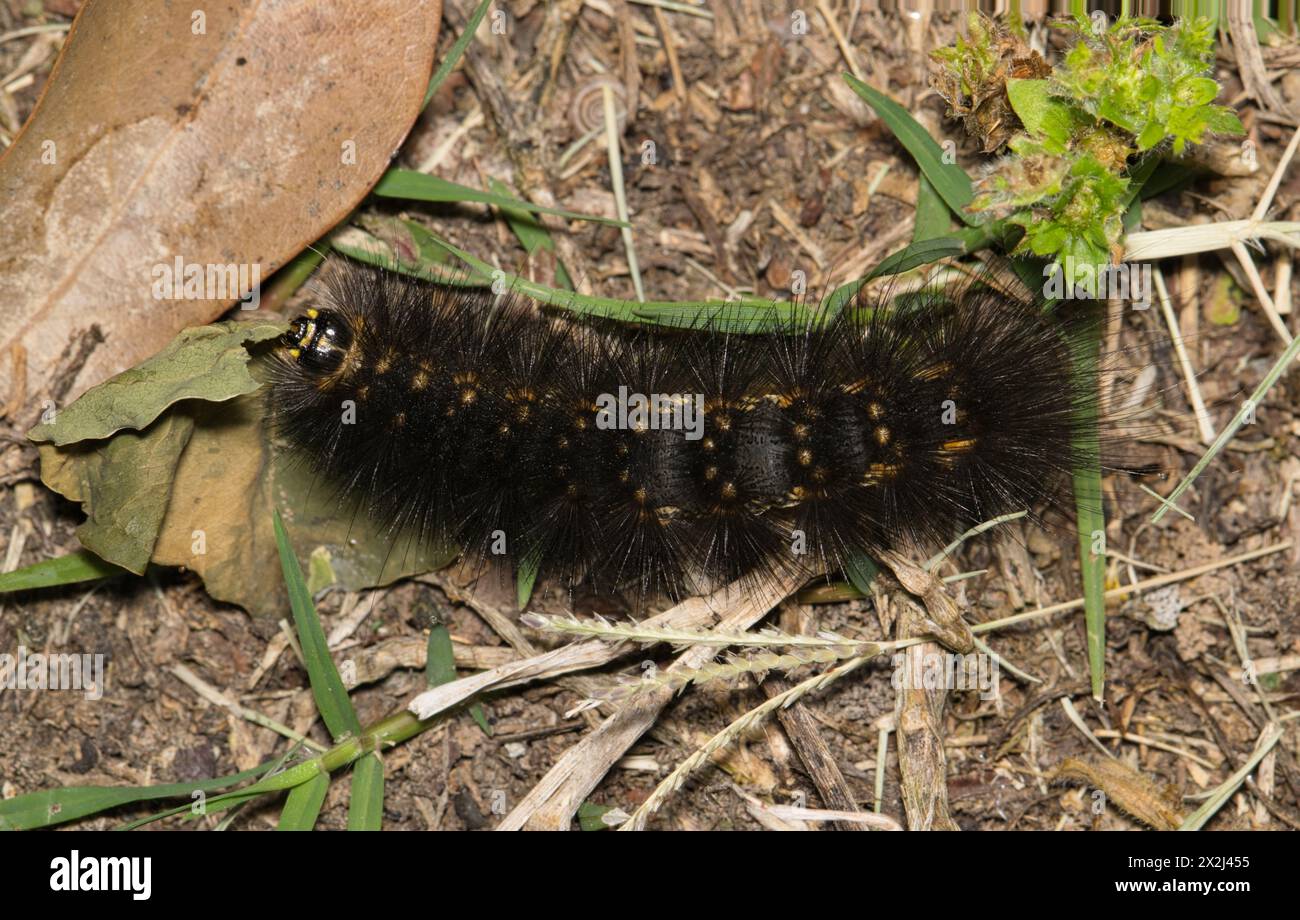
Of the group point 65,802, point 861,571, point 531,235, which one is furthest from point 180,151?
point 861,571

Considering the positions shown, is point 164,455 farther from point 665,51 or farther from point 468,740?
point 665,51

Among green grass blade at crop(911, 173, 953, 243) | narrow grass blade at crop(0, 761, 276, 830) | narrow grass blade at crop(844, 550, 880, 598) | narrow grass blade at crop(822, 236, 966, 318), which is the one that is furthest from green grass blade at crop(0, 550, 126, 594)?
green grass blade at crop(911, 173, 953, 243)

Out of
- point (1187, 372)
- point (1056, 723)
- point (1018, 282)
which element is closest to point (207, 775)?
point (1056, 723)

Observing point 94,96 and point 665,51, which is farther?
point 665,51

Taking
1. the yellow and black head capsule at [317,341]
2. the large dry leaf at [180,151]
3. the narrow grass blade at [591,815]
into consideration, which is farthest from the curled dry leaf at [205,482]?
the narrow grass blade at [591,815]

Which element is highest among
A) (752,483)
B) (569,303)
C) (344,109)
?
(344,109)

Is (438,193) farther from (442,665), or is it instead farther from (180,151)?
(442,665)
